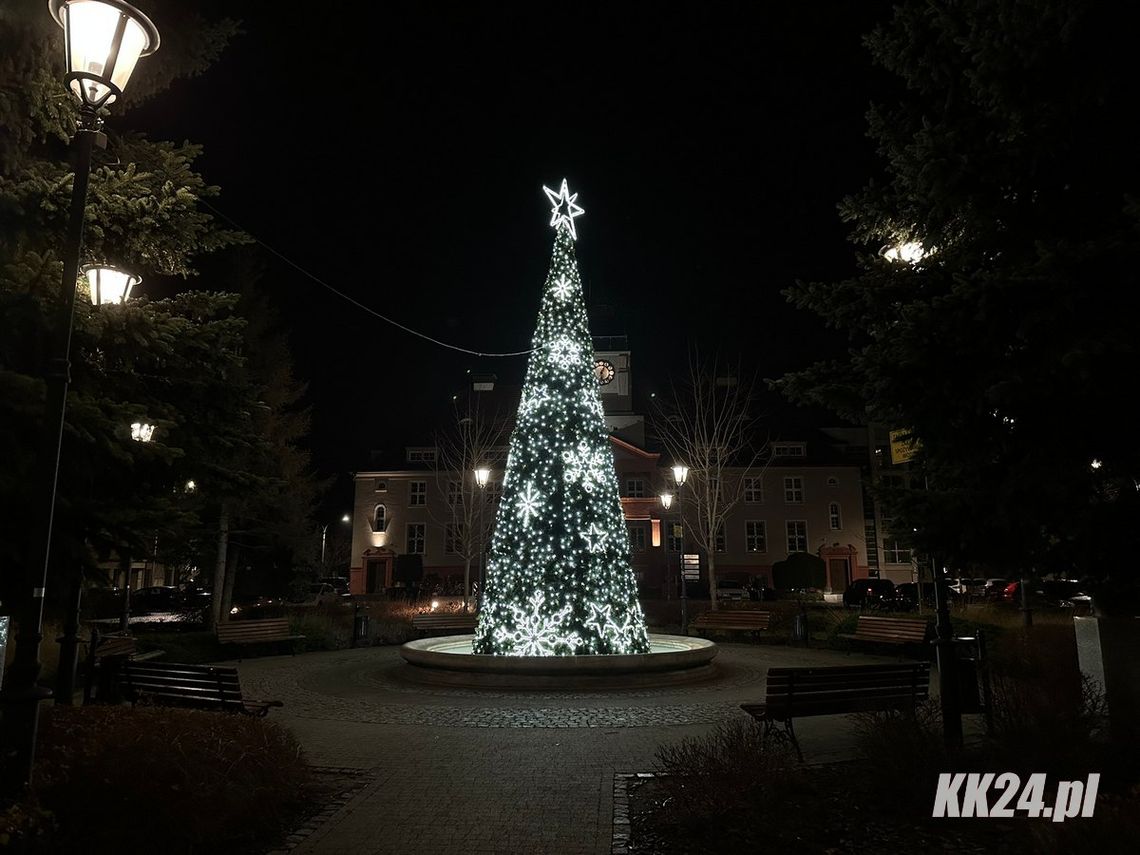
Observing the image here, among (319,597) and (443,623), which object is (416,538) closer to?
(319,597)

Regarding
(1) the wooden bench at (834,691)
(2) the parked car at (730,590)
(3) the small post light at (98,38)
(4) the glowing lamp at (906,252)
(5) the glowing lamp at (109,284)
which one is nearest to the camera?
(3) the small post light at (98,38)

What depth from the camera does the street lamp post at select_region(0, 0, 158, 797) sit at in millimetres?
4988

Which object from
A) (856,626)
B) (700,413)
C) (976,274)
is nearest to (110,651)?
(976,274)

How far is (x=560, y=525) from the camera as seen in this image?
13820mm

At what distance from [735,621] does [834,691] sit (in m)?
12.9

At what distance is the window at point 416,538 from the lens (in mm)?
48094

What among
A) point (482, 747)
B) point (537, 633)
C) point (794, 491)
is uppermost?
point (794, 491)

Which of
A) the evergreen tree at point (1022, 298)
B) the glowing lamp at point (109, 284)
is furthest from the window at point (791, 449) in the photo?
the glowing lamp at point (109, 284)

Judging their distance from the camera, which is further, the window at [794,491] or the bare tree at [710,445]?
the window at [794,491]

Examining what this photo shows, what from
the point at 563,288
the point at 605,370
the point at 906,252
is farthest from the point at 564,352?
the point at 605,370

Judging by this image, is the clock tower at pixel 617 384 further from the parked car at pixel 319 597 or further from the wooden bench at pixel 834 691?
the wooden bench at pixel 834 691

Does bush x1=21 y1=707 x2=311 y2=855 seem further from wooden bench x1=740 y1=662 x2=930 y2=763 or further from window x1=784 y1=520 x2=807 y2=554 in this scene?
window x1=784 y1=520 x2=807 y2=554

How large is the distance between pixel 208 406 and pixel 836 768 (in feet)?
27.9

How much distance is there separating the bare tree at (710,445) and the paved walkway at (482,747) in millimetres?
13064
